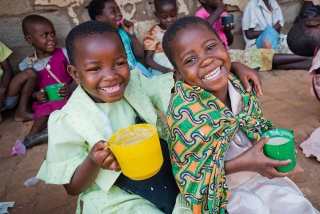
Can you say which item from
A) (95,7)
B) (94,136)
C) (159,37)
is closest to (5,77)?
(95,7)

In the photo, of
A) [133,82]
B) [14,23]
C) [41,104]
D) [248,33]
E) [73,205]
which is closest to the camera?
[133,82]

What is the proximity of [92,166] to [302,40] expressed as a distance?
83.1 inches

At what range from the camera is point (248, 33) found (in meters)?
4.55

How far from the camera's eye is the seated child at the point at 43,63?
327cm

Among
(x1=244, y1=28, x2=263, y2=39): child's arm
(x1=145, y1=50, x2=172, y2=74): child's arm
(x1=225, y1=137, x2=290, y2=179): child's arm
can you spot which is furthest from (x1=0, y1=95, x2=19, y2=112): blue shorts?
(x1=244, y1=28, x2=263, y2=39): child's arm

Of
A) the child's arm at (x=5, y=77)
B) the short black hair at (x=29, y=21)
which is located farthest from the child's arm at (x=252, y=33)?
the child's arm at (x=5, y=77)

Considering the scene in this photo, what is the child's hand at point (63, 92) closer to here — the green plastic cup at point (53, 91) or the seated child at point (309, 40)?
the green plastic cup at point (53, 91)

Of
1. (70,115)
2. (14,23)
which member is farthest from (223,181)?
(14,23)

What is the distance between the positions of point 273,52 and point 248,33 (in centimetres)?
58

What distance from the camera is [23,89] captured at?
11.7ft

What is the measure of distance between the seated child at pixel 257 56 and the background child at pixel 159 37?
1.58ft

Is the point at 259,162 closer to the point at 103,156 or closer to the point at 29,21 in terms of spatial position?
the point at 103,156

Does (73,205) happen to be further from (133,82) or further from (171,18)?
(171,18)

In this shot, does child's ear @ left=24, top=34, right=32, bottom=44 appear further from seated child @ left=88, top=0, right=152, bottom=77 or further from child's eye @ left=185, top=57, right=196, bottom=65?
child's eye @ left=185, top=57, right=196, bottom=65
